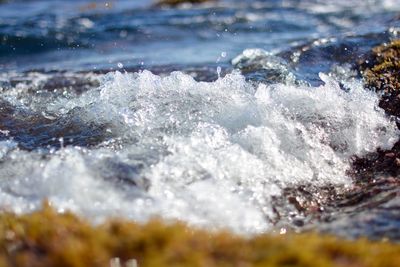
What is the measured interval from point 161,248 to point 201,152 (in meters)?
2.30

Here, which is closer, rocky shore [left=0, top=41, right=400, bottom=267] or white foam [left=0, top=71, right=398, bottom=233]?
rocky shore [left=0, top=41, right=400, bottom=267]

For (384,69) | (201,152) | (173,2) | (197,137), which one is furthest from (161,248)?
(173,2)

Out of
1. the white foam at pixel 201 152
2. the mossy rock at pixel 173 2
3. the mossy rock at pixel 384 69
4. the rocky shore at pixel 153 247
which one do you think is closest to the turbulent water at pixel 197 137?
the white foam at pixel 201 152

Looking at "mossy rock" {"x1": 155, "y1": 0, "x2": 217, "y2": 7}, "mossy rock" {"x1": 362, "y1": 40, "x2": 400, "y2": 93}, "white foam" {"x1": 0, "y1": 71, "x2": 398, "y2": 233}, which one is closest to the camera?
"white foam" {"x1": 0, "y1": 71, "x2": 398, "y2": 233}

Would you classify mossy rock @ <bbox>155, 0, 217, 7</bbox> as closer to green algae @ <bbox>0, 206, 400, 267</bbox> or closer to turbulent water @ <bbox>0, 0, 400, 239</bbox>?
turbulent water @ <bbox>0, 0, 400, 239</bbox>

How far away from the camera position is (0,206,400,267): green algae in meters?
3.01

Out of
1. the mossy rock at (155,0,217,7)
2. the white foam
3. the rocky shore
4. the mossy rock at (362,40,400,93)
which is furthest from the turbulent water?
the mossy rock at (155,0,217,7)

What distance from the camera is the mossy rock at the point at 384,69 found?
7897mm

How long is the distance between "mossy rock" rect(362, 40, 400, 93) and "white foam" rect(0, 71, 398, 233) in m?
0.65

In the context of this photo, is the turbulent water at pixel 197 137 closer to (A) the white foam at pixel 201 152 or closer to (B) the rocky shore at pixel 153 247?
(A) the white foam at pixel 201 152

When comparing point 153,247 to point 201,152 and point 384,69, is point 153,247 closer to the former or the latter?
point 201,152

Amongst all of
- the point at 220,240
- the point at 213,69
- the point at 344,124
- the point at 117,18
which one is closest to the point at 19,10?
the point at 117,18

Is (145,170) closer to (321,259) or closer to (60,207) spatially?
(60,207)

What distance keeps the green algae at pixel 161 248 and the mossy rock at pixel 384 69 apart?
475 centimetres
